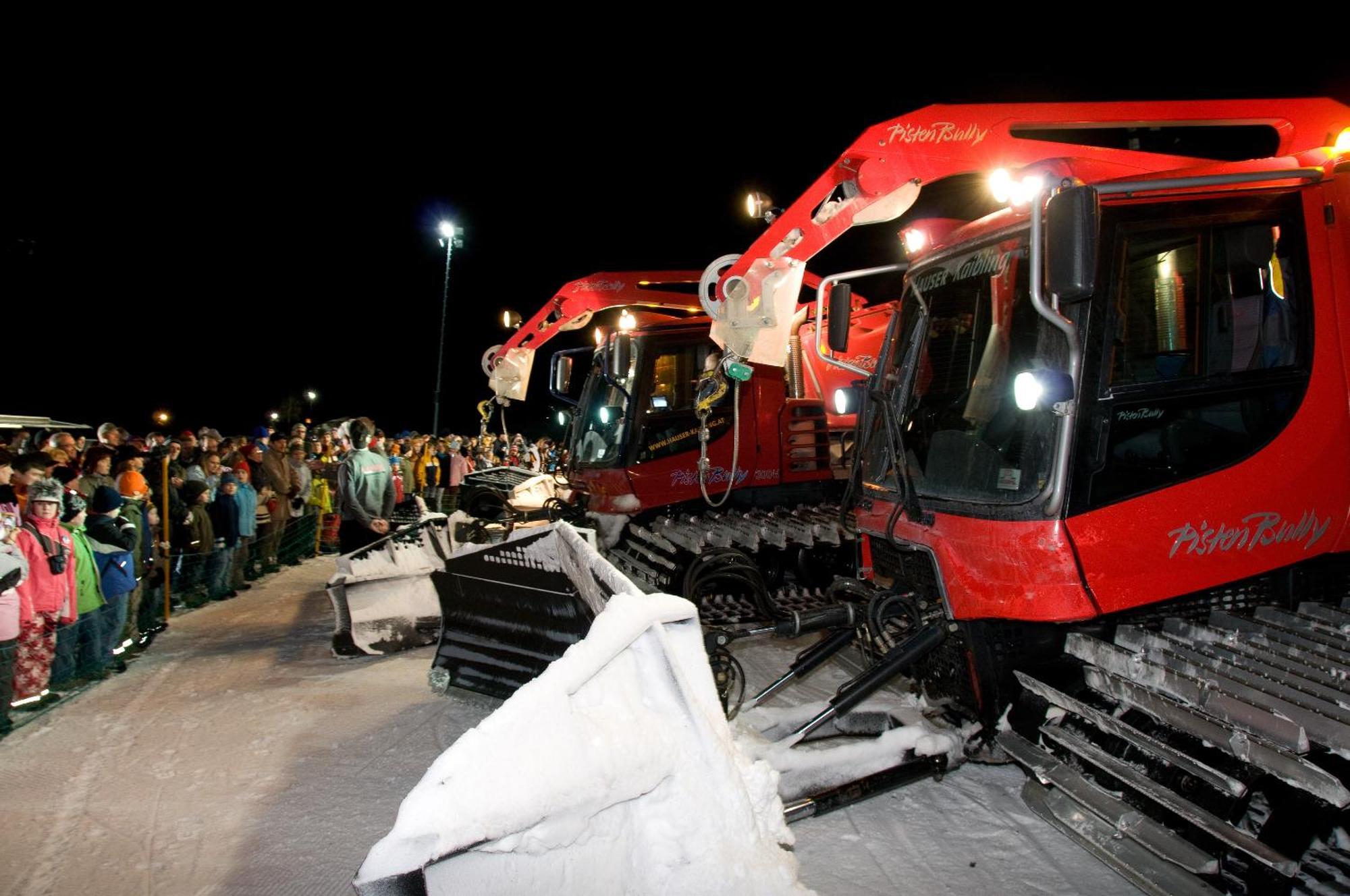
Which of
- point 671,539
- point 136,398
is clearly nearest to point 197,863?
point 671,539

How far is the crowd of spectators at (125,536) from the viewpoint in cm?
471

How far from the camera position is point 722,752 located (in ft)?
6.97

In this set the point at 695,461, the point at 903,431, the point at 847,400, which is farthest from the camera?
the point at 695,461

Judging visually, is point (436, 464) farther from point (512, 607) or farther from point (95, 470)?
point (512, 607)

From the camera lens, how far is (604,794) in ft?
6.43

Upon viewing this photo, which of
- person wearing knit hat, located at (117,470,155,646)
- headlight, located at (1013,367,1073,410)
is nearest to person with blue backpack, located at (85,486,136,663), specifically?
person wearing knit hat, located at (117,470,155,646)

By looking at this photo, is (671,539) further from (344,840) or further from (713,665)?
(344,840)

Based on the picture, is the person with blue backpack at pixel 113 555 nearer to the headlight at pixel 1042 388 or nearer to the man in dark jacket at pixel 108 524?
the man in dark jacket at pixel 108 524

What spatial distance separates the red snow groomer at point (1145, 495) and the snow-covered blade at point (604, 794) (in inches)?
60.4

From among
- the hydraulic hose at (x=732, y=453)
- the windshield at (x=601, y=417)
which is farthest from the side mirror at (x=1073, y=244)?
the windshield at (x=601, y=417)

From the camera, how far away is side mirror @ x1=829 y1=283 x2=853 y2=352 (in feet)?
13.9

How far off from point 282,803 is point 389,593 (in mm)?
2582

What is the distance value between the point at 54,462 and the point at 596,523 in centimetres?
466

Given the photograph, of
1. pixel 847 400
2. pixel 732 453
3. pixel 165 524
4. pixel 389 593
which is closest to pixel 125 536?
pixel 165 524
